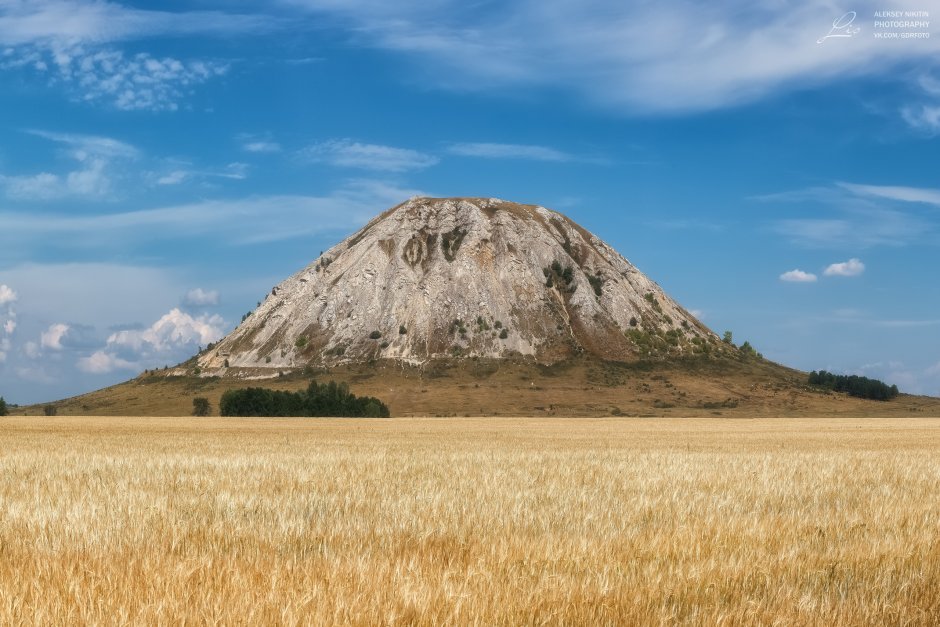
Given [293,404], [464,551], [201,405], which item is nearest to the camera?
[464,551]

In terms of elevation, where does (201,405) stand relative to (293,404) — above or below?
below

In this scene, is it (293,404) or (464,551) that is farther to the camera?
(293,404)

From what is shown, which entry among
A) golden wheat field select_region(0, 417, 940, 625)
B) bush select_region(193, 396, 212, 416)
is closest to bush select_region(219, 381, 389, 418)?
bush select_region(193, 396, 212, 416)

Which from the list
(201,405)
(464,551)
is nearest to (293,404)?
(201,405)

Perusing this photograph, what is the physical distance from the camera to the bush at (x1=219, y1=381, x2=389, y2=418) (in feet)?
422

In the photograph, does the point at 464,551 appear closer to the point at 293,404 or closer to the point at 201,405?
the point at 293,404

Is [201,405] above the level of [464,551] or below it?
below

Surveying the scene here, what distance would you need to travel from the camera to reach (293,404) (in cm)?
13038

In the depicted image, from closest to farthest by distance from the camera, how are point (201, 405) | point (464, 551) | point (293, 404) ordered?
1. point (464, 551)
2. point (293, 404)
3. point (201, 405)

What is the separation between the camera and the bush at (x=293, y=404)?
128750 mm

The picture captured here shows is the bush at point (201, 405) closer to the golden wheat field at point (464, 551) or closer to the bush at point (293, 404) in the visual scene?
the bush at point (293, 404)

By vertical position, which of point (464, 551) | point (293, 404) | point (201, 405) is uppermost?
point (464, 551)

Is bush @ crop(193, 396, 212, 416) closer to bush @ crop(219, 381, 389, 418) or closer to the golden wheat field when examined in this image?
bush @ crop(219, 381, 389, 418)

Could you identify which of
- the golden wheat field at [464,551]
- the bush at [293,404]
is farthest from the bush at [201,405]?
the golden wheat field at [464,551]
